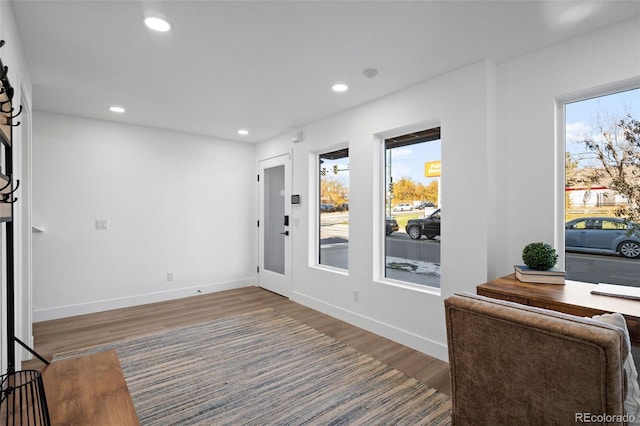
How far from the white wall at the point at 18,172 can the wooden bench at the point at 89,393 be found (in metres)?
0.49

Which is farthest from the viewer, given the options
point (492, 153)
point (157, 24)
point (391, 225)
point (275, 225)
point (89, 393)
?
point (275, 225)

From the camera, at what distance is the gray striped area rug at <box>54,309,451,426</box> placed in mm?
2016

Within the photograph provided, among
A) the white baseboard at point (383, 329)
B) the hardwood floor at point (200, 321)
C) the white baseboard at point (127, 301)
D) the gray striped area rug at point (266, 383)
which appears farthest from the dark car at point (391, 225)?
the white baseboard at point (127, 301)

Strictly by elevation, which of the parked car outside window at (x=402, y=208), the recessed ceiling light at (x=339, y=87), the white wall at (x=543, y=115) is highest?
the recessed ceiling light at (x=339, y=87)

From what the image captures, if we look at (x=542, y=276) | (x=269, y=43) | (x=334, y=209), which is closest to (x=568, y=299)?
(x=542, y=276)

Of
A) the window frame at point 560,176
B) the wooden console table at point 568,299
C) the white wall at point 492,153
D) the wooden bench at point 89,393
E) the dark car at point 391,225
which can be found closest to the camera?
the wooden bench at point 89,393

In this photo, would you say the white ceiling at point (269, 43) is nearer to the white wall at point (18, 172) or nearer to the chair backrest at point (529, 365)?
the white wall at point (18, 172)

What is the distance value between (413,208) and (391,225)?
0.31 metres

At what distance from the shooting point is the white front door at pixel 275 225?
4730 millimetres

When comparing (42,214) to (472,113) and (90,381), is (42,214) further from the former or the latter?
(472,113)

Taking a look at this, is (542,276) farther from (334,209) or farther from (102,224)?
(102,224)

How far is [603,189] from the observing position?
218cm

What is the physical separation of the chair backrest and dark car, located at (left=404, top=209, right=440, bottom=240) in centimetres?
180

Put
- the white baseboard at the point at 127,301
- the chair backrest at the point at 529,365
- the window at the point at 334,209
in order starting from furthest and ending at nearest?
the window at the point at 334,209 < the white baseboard at the point at 127,301 < the chair backrest at the point at 529,365
